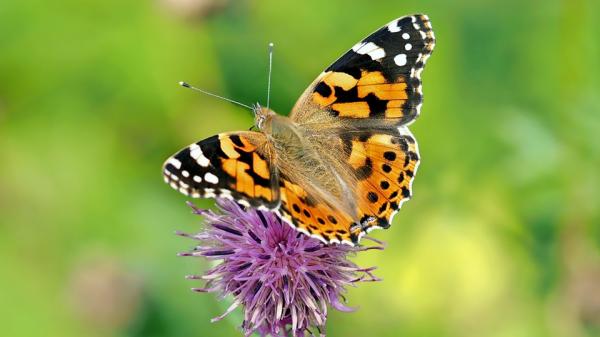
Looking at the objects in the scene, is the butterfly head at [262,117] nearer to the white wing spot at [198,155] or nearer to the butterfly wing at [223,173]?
the butterfly wing at [223,173]

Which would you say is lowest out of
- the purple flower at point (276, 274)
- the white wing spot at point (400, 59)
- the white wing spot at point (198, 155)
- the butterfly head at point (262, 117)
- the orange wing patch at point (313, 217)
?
the purple flower at point (276, 274)

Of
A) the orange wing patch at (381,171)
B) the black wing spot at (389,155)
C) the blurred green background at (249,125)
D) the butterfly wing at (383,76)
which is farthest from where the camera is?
the blurred green background at (249,125)

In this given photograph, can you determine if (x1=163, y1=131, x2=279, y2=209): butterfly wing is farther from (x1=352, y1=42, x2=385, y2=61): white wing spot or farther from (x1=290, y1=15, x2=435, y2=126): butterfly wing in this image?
(x1=352, y1=42, x2=385, y2=61): white wing spot

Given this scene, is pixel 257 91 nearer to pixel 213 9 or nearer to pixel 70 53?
pixel 213 9

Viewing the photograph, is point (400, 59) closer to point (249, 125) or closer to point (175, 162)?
point (175, 162)

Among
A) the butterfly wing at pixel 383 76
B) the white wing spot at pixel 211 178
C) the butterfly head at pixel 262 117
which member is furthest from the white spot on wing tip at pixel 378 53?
the white wing spot at pixel 211 178

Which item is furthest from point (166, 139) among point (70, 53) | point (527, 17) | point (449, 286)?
point (527, 17)

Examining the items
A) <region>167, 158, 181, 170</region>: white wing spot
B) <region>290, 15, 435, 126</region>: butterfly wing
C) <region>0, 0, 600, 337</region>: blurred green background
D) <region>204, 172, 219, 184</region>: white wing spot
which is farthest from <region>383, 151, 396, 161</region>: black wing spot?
<region>0, 0, 600, 337</region>: blurred green background
